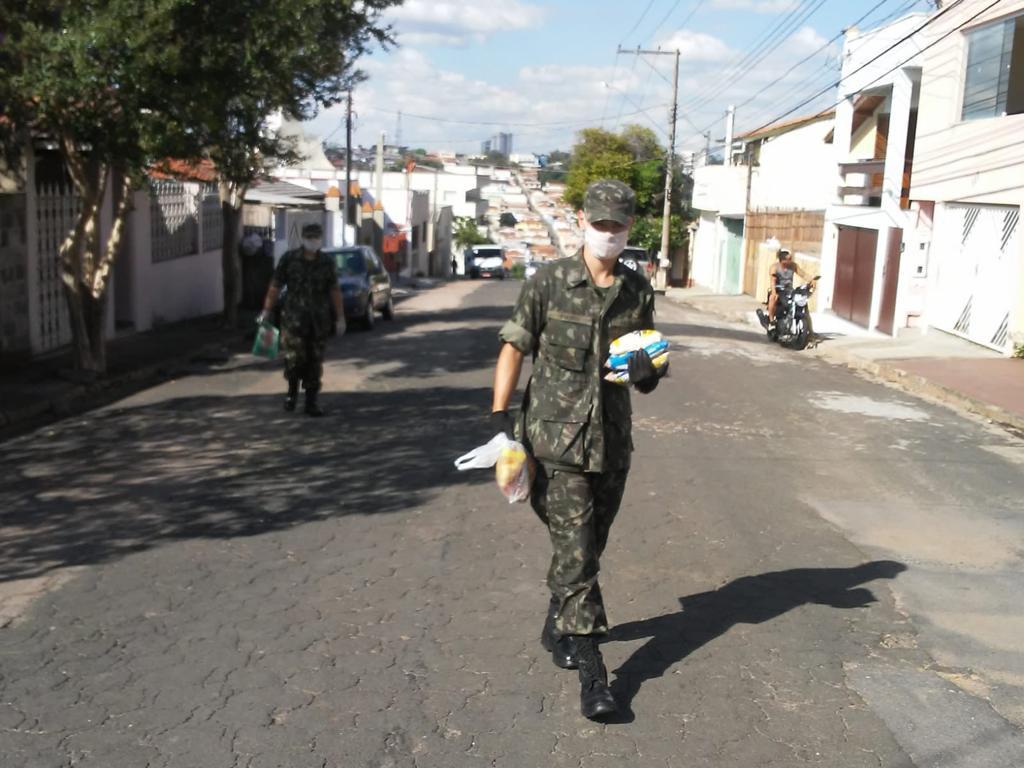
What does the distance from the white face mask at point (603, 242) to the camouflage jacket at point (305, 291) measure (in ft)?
21.5

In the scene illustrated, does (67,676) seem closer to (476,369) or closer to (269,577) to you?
(269,577)

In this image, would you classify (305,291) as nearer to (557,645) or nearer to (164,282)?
(557,645)

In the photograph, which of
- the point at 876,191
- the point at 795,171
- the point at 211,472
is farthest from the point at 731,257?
the point at 211,472

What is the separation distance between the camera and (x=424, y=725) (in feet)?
14.1

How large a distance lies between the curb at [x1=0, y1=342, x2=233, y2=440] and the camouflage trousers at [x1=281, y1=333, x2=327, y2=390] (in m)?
2.29

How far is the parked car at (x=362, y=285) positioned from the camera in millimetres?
20812

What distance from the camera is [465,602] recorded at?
5.70 meters

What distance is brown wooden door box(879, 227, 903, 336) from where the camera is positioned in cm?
2262

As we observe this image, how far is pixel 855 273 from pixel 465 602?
861 inches

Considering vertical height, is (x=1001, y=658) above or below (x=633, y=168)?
below

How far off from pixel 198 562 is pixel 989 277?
1566 cm

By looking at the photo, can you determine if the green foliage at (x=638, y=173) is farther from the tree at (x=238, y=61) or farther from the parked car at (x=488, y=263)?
the tree at (x=238, y=61)

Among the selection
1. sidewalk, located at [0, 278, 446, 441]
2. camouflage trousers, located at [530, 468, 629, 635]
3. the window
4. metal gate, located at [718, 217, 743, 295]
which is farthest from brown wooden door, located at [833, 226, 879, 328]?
camouflage trousers, located at [530, 468, 629, 635]

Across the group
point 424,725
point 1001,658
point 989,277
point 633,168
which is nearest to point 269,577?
point 424,725
